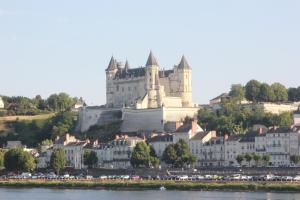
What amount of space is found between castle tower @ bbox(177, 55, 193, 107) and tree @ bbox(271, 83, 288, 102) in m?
9.46

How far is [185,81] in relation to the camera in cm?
10569

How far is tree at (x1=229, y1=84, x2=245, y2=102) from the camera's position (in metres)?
104

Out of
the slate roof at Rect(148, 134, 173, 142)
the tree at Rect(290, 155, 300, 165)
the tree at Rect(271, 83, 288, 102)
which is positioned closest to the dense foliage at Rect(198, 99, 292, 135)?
the slate roof at Rect(148, 134, 173, 142)

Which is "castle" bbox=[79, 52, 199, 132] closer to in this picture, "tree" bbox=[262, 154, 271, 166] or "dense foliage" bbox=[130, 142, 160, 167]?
"dense foliage" bbox=[130, 142, 160, 167]

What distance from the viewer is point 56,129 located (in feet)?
333

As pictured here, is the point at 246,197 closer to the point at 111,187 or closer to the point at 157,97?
the point at 111,187

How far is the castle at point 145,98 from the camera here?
97938 mm

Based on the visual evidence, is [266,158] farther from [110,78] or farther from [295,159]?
[110,78]

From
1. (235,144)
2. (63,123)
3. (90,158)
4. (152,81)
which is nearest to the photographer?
(235,144)

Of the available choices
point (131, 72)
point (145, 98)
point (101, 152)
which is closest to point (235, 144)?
point (101, 152)

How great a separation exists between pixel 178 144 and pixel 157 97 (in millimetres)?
27873

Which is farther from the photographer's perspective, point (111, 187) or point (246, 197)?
point (111, 187)

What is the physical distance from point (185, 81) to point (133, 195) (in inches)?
1989

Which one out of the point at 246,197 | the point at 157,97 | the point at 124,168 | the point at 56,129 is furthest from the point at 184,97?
the point at 246,197
